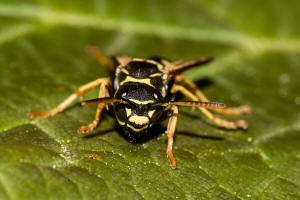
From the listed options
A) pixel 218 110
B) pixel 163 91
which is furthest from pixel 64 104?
pixel 218 110

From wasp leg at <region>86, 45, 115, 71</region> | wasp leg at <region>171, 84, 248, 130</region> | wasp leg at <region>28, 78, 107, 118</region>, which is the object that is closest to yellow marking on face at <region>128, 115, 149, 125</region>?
wasp leg at <region>28, 78, 107, 118</region>

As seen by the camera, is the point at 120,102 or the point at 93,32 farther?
the point at 93,32

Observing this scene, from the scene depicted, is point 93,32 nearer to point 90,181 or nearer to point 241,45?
point 241,45

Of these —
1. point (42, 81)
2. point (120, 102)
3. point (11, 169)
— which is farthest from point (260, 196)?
point (42, 81)

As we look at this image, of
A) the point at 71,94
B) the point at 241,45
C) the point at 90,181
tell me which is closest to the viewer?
the point at 90,181

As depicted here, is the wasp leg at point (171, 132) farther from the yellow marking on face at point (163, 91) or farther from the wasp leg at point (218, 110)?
the wasp leg at point (218, 110)

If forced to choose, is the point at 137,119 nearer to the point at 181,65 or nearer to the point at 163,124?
the point at 163,124
